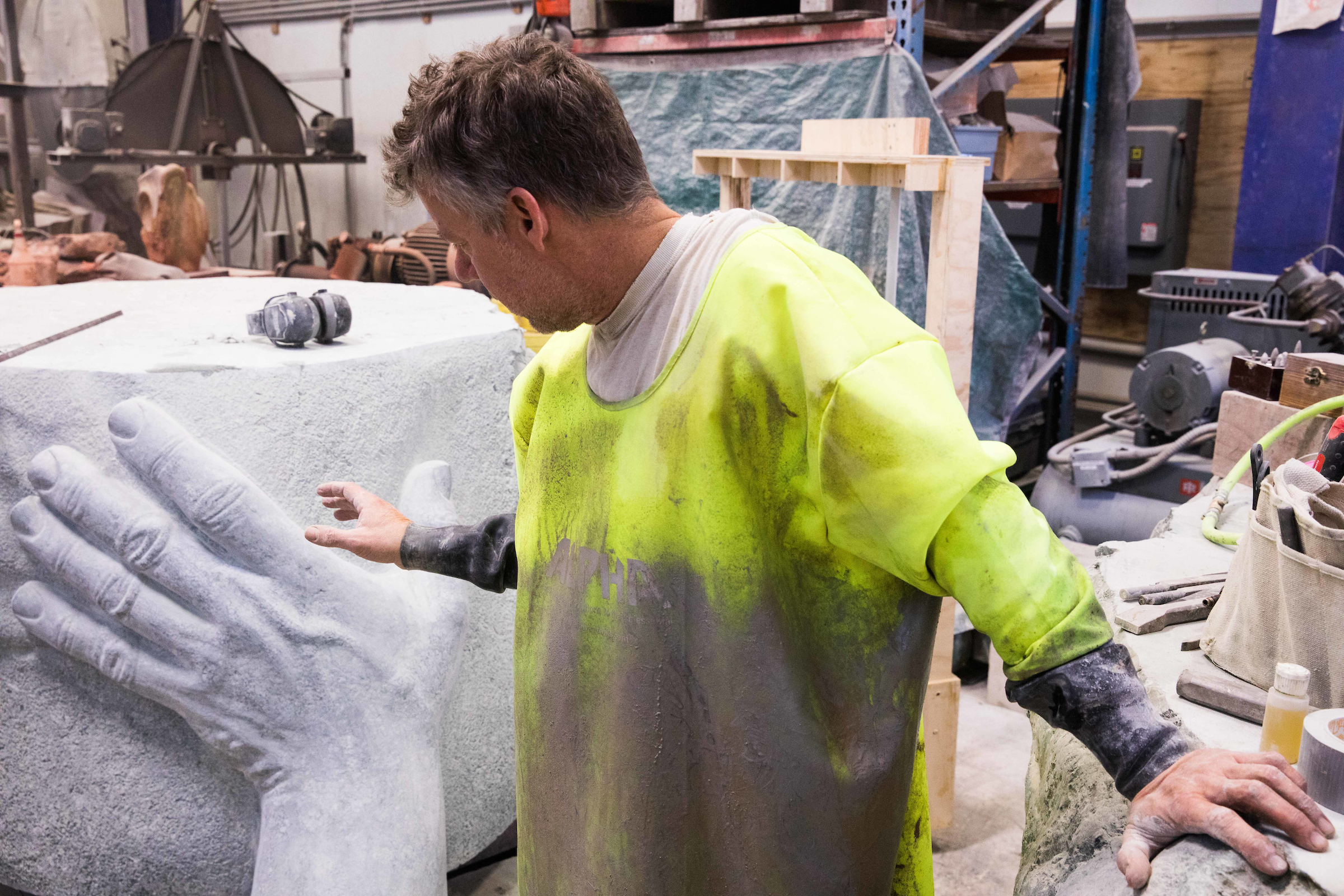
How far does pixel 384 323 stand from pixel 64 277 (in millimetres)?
3060

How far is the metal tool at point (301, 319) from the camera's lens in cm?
207

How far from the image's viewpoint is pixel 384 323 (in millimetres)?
2467

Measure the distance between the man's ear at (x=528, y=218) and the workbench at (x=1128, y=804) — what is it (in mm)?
835

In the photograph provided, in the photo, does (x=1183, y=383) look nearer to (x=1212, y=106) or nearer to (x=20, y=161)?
(x=1212, y=106)

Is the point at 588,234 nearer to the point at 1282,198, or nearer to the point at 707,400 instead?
the point at 707,400

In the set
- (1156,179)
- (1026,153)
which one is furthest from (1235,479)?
(1156,179)

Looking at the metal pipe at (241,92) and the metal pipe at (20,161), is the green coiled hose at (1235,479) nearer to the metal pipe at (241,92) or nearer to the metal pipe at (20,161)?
the metal pipe at (20,161)

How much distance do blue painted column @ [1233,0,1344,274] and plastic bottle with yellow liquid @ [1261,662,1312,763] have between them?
3.82 m

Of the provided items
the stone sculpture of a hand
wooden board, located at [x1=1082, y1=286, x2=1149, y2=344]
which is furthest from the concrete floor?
wooden board, located at [x1=1082, y1=286, x2=1149, y2=344]

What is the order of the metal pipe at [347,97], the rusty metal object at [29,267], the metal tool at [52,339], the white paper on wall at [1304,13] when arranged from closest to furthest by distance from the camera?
the metal tool at [52,339], the white paper on wall at [1304,13], the rusty metal object at [29,267], the metal pipe at [347,97]

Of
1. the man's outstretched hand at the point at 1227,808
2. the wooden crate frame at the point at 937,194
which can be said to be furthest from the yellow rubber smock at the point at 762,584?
the wooden crate frame at the point at 937,194

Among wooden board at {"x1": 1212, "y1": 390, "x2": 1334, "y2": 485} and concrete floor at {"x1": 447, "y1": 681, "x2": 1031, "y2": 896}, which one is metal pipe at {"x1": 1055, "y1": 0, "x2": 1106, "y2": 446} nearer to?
concrete floor at {"x1": 447, "y1": 681, "x2": 1031, "y2": 896}

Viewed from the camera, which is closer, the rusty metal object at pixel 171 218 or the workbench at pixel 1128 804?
the workbench at pixel 1128 804

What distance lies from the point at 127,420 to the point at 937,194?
A: 5.53ft
